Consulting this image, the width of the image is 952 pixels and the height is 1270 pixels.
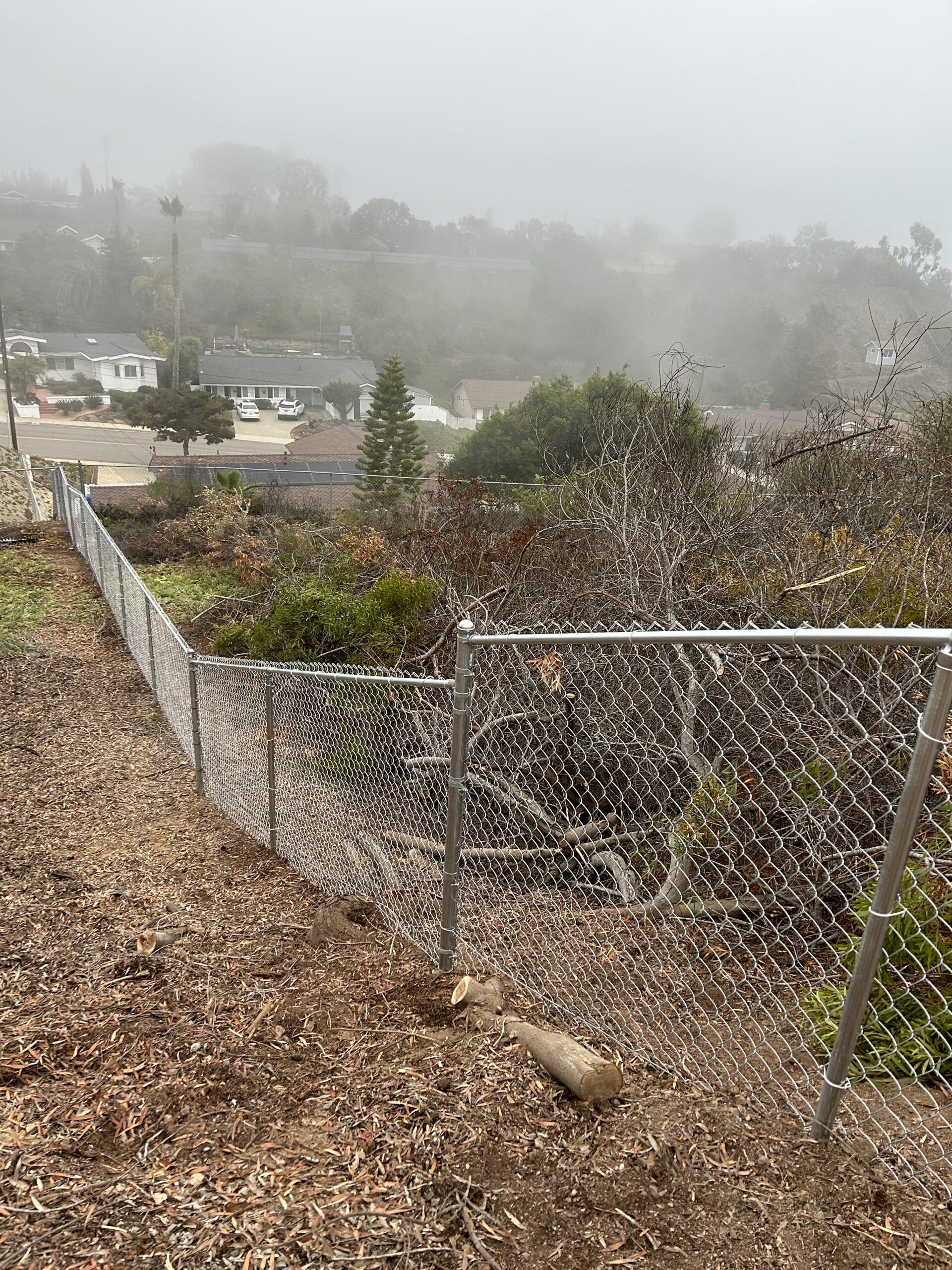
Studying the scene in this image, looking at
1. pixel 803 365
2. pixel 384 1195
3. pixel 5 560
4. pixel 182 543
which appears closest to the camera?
pixel 384 1195

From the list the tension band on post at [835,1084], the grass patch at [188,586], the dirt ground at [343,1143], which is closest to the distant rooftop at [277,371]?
the grass patch at [188,586]

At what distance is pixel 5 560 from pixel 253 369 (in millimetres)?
63512

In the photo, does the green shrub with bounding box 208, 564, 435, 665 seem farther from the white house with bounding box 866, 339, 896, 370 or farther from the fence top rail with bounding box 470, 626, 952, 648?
the fence top rail with bounding box 470, 626, 952, 648

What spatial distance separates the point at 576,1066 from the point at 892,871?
111cm

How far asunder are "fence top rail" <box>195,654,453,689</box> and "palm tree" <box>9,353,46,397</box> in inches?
2671

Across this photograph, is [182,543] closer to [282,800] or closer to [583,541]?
[583,541]

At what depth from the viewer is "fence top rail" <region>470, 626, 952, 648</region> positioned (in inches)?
58.0

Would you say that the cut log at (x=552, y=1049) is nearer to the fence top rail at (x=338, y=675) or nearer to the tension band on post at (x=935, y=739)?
the fence top rail at (x=338, y=675)

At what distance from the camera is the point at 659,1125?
210cm

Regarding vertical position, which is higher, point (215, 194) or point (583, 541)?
point (215, 194)

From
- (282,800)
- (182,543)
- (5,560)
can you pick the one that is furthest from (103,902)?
(182,543)

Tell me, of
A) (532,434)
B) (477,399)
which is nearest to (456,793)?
(532,434)

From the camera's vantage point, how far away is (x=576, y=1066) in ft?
7.39

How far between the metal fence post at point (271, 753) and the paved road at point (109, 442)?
39.5 meters
